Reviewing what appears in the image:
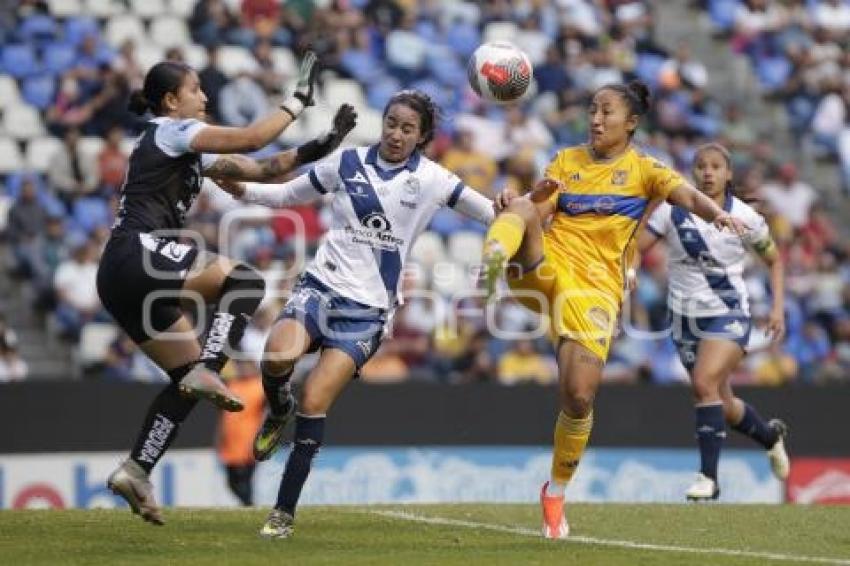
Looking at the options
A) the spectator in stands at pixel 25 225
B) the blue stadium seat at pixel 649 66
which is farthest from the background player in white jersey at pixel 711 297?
the blue stadium seat at pixel 649 66

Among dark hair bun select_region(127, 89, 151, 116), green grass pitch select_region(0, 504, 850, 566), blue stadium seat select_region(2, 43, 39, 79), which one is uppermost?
blue stadium seat select_region(2, 43, 39, 79)

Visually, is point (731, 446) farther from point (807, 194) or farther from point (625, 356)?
point (807, 194)

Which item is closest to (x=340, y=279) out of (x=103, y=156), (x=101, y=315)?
(x=101, y=315)

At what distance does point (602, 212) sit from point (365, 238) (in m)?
1.48

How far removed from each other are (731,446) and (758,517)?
21.9 ft

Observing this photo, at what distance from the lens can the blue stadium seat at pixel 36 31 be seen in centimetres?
2173

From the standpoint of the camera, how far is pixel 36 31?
21781 mm

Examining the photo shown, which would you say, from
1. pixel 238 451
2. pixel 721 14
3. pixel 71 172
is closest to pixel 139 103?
pixel 238 451

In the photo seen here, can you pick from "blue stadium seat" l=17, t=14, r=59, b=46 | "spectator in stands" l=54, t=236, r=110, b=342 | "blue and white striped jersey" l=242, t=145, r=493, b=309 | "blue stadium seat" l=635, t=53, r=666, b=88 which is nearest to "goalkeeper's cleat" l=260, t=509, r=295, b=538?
"blue and white striped jersey" l=242, t=145, r=493, b=309

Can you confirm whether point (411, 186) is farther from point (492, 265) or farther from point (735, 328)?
point (735, 328)

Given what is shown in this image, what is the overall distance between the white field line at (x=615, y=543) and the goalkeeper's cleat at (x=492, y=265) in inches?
66.9

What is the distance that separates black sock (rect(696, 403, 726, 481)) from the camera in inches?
566

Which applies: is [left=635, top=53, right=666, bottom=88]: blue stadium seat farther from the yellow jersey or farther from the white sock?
the white sock

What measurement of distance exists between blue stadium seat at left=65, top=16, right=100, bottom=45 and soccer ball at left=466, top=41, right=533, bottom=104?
35.7 ft
